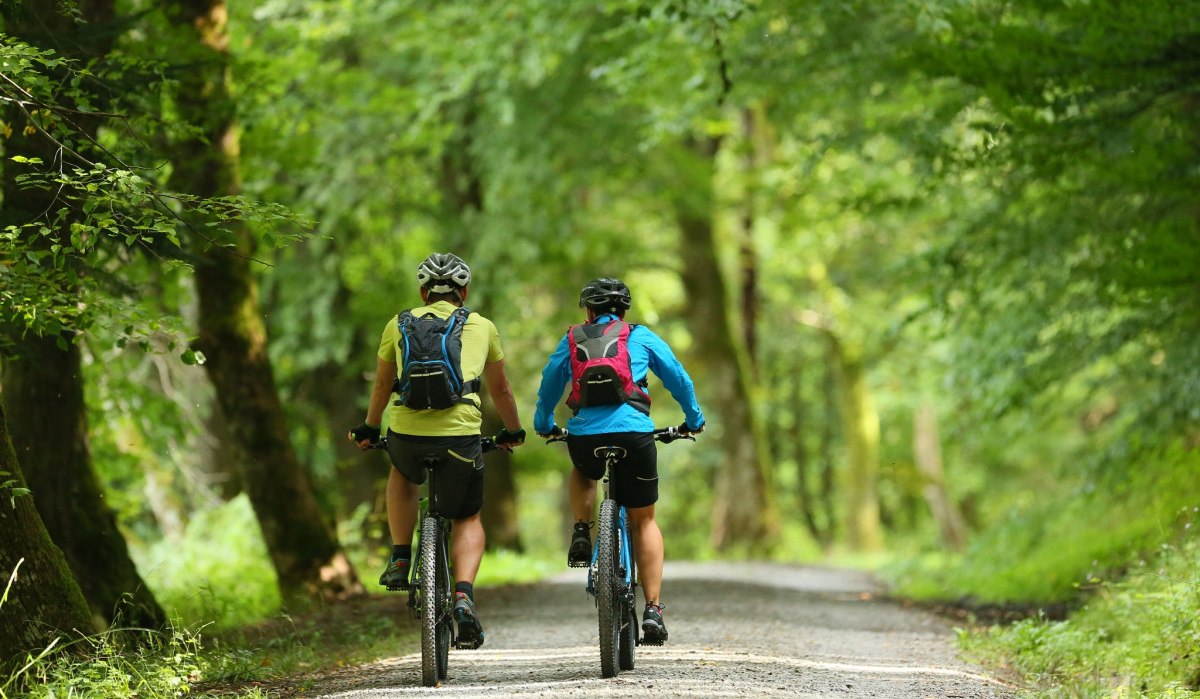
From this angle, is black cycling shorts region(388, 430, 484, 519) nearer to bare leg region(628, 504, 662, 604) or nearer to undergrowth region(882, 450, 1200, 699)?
bare leg region(628, 504, 662, 604)

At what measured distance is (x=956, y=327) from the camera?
1366 centimetres

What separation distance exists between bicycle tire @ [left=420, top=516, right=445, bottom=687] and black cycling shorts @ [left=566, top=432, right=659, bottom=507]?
32.6 inches

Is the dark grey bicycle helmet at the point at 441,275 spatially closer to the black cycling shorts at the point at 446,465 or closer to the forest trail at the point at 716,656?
the black cycling shorts at the point at 446,465

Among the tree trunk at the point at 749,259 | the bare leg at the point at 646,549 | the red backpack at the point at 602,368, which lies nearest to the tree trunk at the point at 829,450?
the tree trunk at the point at 749,259

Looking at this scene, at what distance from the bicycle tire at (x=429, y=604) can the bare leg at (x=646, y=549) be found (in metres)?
1.10

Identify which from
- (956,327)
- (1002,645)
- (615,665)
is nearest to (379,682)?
(615,665)

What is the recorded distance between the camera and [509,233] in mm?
17734

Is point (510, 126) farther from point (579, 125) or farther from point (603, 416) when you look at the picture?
point (603, 416)

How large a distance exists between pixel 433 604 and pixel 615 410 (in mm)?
1283

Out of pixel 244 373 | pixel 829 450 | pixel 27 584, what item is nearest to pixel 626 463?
pixel 27 584

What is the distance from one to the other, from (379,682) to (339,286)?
11229mm

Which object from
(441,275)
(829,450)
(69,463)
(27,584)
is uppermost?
(441,275)

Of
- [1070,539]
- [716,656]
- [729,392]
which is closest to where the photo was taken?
[716,656]

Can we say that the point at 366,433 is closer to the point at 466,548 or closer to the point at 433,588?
A: the point at 466,548
